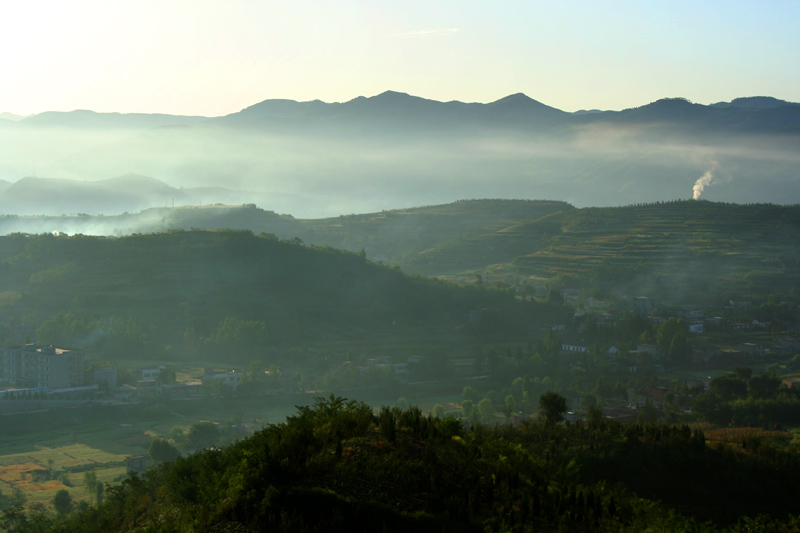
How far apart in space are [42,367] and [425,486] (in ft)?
123

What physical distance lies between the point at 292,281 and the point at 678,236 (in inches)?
2124

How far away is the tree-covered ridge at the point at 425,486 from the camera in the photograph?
35.9 feet

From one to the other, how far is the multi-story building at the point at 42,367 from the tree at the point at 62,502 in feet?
60.3

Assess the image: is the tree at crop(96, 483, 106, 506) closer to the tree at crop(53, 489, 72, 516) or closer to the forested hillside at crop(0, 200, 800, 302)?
the tree at crop(53, 489, 72, 516)

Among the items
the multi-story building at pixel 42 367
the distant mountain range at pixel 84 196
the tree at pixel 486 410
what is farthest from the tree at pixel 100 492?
the distant mountain range at pixel 84 196

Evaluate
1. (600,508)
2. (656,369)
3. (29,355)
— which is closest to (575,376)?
(656,369)

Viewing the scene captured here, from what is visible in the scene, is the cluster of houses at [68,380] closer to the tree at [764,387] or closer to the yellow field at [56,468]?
the yellow field at [56,468]

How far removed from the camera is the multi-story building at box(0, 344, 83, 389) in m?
42.3

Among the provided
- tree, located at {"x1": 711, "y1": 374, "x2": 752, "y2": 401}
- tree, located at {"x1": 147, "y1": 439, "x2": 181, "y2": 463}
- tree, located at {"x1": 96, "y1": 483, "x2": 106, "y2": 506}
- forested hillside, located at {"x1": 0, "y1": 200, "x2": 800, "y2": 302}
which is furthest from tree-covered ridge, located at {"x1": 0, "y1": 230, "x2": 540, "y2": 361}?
tree, located at {"x1": 711, "y1": 374, "x2": 752, "y2": 401}

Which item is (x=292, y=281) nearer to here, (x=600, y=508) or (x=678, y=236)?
(x=678, y=236)

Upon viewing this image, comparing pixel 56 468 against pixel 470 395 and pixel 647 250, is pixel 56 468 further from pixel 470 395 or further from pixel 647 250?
pixel 647 250

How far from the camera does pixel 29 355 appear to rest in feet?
144

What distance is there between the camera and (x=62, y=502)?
24812mm

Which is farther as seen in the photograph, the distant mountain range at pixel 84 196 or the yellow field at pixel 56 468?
the distant mountain range at pixel 84 196
